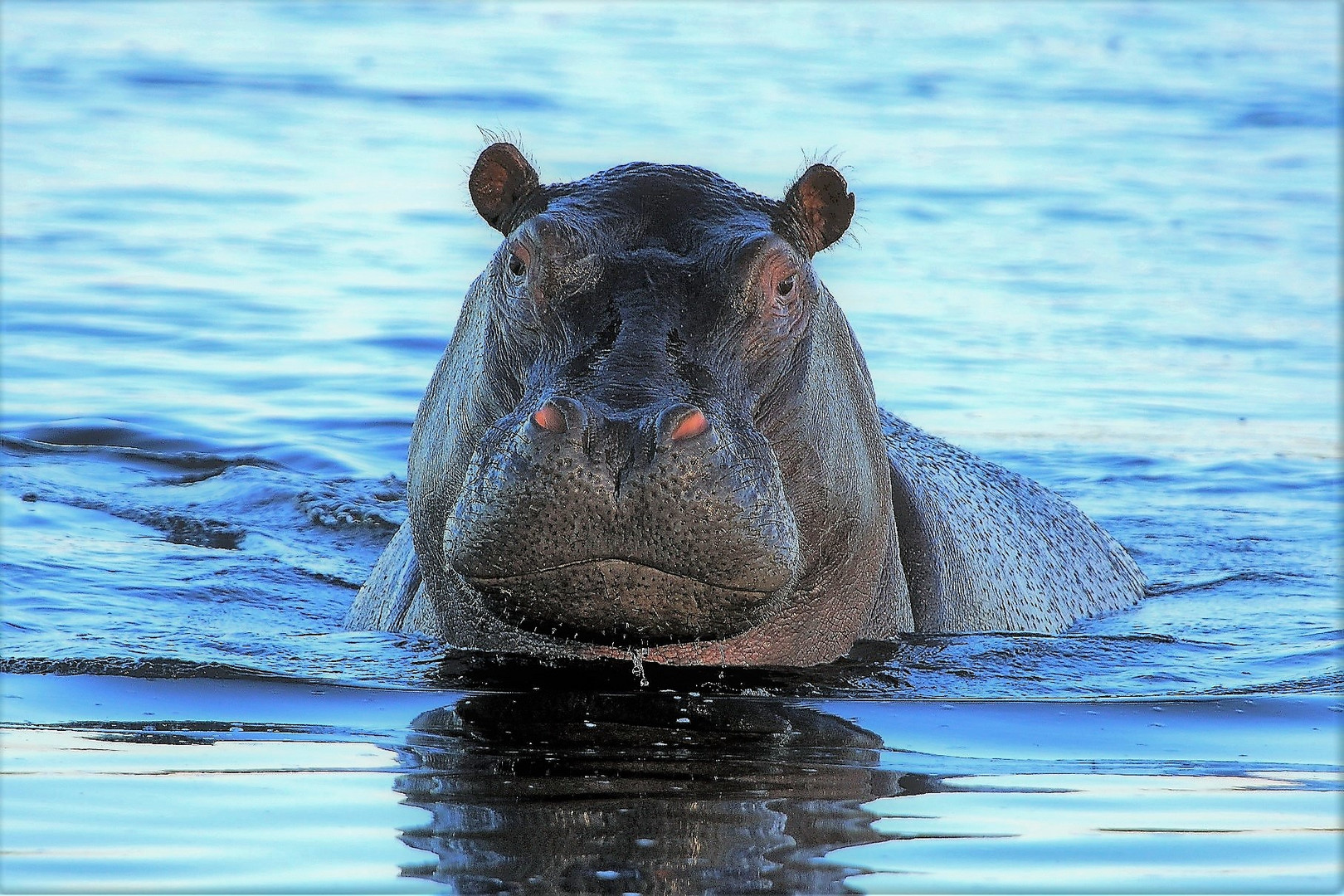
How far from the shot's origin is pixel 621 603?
5.43 metres

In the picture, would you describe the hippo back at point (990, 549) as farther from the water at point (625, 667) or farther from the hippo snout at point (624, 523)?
the hippo snout at point (624, 523)

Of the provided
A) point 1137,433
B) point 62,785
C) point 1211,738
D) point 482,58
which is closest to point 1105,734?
point 1211,738

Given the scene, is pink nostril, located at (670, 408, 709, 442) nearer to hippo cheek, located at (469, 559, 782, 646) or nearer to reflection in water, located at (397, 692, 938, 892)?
hippo cheek, located at (469, 559, 782, 646)

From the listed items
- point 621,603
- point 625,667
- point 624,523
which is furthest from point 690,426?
point 625,667

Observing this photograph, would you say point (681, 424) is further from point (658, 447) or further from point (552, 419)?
point (552, 419)

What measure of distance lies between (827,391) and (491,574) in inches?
56.4

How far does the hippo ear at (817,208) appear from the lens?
6.41 m

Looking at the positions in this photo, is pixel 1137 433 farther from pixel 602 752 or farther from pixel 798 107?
pixel 798 107

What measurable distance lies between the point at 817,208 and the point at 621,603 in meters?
1.71

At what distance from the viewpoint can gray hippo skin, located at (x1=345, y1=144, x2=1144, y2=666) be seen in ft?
17.1

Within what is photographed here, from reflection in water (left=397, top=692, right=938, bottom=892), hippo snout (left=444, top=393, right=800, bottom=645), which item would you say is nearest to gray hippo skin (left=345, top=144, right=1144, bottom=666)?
hippo snout (left=444, top=393, right=800, bottom=645)

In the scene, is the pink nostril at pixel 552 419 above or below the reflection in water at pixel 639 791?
above

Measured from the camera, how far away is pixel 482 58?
32.5 m

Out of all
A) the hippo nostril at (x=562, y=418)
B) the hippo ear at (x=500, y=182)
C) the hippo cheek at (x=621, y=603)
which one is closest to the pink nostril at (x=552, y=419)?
the hippo nostril at (x=562, y=418)
